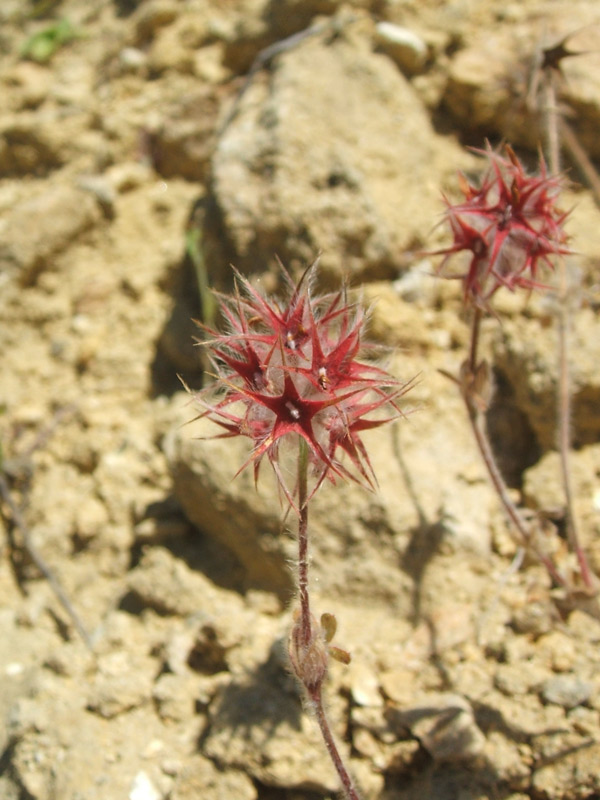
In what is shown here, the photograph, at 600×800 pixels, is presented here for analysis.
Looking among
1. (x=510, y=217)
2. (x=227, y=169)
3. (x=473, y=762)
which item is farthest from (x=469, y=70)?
(x=473, y=762)

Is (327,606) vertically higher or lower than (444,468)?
lower

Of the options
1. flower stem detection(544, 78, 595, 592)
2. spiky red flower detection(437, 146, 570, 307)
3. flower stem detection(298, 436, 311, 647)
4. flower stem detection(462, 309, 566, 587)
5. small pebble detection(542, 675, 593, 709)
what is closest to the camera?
flower stem detection(298, 436, 311, 647)

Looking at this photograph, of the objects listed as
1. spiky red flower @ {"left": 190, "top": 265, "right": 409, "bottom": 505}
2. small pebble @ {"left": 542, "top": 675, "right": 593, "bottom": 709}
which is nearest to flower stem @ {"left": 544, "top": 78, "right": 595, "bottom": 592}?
small pebble @ {"left": 542, "top": 675, "right": 593, "bottom": 709}

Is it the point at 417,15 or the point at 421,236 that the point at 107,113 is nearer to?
the point at 417,15

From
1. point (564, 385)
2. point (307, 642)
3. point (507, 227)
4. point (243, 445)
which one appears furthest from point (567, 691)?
point (507, 227)

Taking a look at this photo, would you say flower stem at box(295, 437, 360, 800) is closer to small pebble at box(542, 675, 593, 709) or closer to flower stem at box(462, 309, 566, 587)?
small pebble at box(542, 675, 593, 709)

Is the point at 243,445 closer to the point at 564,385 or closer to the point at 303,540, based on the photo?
the point at 303,540

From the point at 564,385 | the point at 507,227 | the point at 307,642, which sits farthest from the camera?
the point at 564,385
